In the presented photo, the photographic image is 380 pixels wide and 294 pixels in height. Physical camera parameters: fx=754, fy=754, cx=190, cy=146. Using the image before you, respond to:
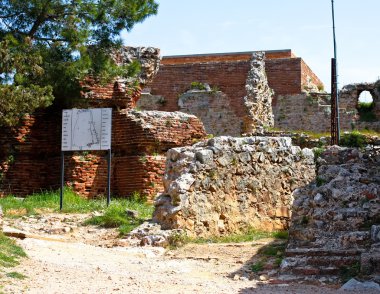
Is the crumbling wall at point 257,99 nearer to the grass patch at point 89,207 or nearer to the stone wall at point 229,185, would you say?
the grass patch at point 89,207

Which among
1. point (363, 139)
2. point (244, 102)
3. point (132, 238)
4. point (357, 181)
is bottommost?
point (132, 238)

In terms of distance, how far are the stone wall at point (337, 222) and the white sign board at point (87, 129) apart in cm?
466

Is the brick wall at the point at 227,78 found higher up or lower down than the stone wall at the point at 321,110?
higher up

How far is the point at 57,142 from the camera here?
1648 centimetres

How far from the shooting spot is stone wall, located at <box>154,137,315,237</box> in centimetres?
1094

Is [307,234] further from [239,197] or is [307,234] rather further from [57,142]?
[57,142]

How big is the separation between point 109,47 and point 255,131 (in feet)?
24.8

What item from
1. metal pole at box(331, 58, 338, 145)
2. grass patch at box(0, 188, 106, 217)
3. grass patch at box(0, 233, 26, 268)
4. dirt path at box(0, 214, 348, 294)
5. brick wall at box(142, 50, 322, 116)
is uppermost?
brick wall at box(142, 50, 322, 116)

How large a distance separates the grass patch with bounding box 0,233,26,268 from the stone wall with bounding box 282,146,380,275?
2.90 meters

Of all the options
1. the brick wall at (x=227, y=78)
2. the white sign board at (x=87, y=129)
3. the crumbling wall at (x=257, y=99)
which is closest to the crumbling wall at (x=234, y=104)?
the crumbling wall at (x=257, y=99)

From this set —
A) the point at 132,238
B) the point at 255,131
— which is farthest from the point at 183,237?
the point at 255,131

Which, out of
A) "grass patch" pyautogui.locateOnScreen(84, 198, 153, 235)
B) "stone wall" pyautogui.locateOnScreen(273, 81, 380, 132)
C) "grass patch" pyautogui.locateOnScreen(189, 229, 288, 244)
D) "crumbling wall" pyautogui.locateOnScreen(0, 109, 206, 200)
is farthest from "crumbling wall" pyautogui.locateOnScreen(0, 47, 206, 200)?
"stone wall" pyautogui.locateOnScreen(273, 81, 380, 132)

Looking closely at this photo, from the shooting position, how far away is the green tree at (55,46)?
14938 mm

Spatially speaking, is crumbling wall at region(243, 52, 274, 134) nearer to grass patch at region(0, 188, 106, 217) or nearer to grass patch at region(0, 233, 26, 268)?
grass patch at region(0, 188, 106, 217)
